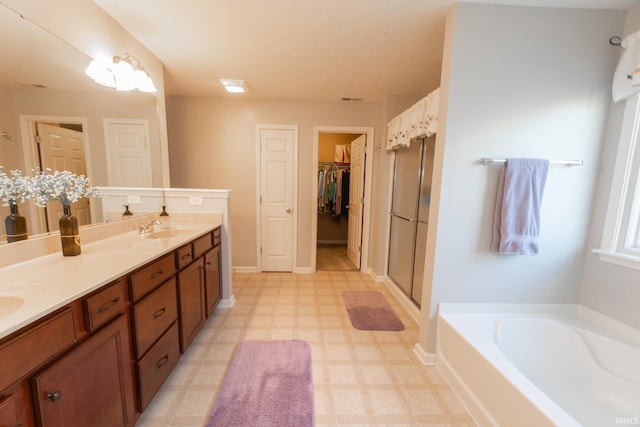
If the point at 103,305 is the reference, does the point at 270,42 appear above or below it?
above

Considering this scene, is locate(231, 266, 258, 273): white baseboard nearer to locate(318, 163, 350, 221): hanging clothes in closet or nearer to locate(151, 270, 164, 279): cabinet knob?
locate(318, 163, 350, 221): hanging clothes in closet

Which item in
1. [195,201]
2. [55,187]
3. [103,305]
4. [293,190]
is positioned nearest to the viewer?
[103,305]

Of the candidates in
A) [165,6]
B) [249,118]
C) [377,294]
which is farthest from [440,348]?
[249,118]

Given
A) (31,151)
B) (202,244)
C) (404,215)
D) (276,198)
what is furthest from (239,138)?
(404,215)

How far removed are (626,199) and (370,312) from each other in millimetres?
2053

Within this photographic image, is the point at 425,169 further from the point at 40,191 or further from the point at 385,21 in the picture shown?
the point at 40,191

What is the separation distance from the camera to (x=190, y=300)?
185 centimetres

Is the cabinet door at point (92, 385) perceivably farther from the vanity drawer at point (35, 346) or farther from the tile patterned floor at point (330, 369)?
the tile patterned floor at point (330, 369)

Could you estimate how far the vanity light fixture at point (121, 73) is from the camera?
1.71 m

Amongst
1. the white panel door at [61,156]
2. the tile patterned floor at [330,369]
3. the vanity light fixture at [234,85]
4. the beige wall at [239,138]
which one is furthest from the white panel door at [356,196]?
the white panel door at [61,156]

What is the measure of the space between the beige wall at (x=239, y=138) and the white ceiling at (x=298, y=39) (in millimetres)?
417

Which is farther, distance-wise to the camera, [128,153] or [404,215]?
[404,215]

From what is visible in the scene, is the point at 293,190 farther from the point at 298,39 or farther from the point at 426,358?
the point at 426,358

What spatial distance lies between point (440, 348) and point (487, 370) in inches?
18.4
